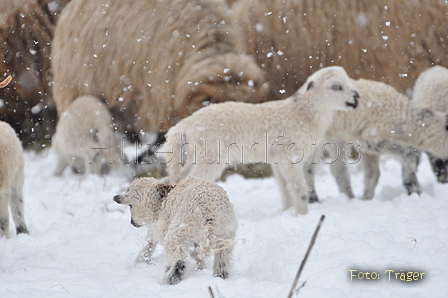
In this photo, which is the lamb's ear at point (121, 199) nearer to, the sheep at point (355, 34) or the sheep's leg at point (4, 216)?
the sheep's leg at point (4, 216)

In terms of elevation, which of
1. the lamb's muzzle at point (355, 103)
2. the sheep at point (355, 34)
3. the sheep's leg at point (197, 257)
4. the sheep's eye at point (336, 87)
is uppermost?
the sheep at point (355, 34)

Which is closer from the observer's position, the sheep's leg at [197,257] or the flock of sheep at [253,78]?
the sheep's leg at [197,257]

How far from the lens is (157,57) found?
7219 millimetres

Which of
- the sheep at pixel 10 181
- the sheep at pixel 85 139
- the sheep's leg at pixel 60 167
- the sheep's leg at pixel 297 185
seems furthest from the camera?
the sheep's leg at pixel 60 167

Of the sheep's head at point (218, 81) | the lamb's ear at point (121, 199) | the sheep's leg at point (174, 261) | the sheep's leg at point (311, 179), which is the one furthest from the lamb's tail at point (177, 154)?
the sheep's head at point (218, 81)

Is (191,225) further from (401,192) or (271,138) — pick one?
(401,192)

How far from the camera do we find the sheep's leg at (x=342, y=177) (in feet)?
19.7

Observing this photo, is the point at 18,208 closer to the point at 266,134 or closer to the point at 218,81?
the point at 266,134

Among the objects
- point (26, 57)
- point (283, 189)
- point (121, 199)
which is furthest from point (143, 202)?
point (26, 57)

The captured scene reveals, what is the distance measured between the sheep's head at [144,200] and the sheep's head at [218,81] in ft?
11.7

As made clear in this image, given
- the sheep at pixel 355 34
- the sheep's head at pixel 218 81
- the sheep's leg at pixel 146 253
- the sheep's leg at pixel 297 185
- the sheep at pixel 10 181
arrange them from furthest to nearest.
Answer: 1. the sheep at pixel 355 34
2. the sheep's head at pixel 218 81
3. the sheep's leg at pixel 297 185
4. the sheep at pixel 10 181
5. the sheep's leg at pixel 146 253

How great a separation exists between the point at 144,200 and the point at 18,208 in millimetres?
1843

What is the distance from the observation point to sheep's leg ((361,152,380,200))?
594cm

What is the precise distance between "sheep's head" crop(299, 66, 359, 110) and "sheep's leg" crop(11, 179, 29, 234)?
115 inches
